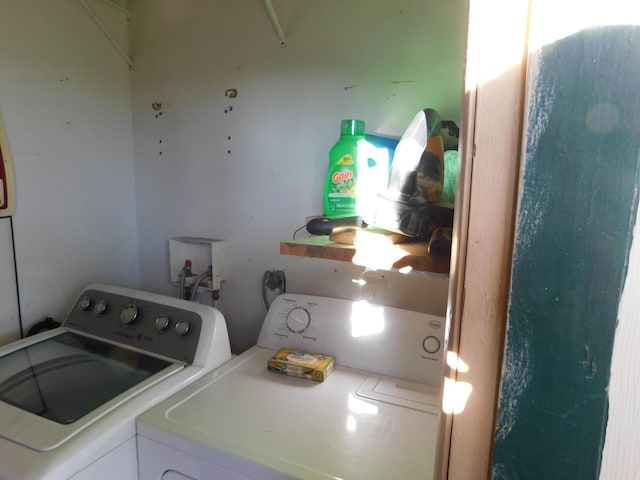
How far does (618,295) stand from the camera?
13.9 inches

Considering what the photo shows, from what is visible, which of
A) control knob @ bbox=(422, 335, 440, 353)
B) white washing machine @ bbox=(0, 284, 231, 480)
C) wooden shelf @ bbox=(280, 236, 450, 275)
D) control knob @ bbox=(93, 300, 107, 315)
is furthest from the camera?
control knob @ bbox=(93, 300, 107, 315)

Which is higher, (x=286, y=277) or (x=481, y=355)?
(x=481, y=355)

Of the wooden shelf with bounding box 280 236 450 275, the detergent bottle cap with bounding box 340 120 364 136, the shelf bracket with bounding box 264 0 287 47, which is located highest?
the shelf bracket with bounding box 264 0 287 47

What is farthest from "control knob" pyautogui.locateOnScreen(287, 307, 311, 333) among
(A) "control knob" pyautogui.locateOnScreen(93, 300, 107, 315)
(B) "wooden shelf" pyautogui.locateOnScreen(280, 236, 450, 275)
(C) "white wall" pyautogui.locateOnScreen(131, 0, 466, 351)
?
(A) "control knob" pyautogui.locateOnScreen(93, 300, 107, 315)

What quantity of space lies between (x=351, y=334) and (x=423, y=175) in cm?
59

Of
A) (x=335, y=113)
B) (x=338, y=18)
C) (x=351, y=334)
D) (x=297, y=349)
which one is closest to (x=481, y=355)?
(x=351, y=334)

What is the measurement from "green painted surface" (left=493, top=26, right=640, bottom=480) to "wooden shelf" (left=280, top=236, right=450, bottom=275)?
0.32 m

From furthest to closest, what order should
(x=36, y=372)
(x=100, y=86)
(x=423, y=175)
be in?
1. (x=100, y=86)
2. (x=36, y=372)
3. (x=423, y=175)

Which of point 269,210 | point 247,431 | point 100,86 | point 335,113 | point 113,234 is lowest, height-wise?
point 247,431

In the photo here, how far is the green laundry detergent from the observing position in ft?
3.68

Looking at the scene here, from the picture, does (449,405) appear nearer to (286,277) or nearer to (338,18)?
(286,277)

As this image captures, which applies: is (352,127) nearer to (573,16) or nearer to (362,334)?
(362,334)

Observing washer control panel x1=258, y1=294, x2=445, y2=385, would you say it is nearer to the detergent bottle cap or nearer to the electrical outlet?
the electrical outlet

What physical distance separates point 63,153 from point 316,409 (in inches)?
50.6
